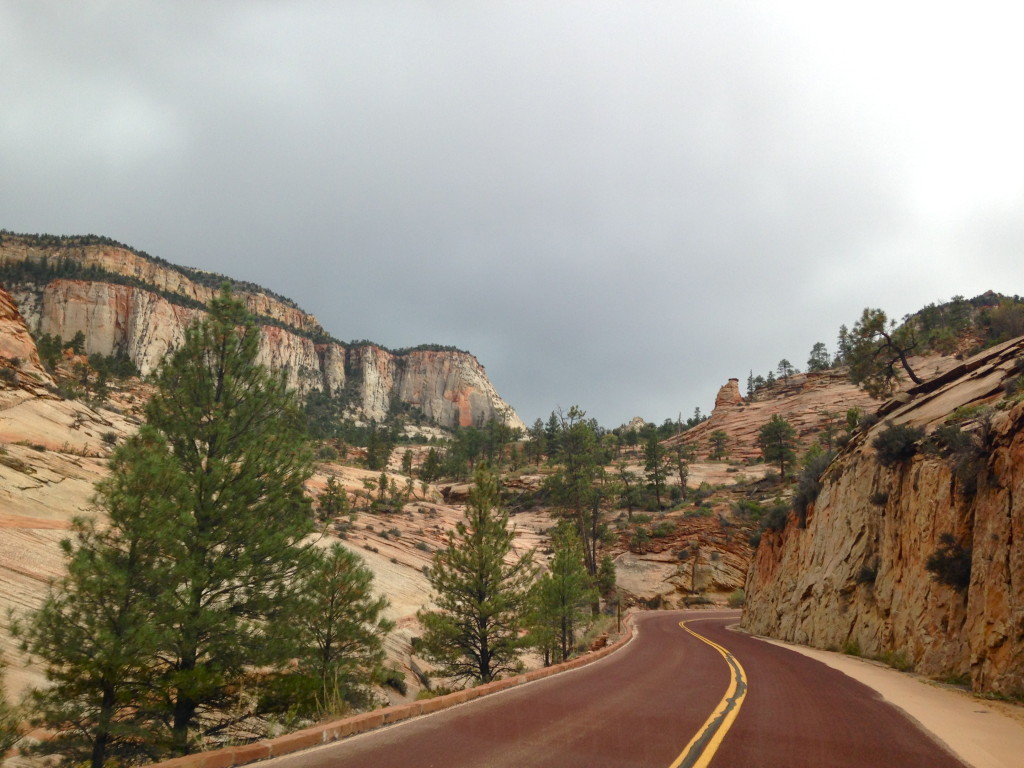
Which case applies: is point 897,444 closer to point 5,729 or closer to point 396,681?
point 396,681

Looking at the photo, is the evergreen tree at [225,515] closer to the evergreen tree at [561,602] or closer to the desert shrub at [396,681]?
the desert shrub at [396,681]

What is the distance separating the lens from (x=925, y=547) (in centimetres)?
1417

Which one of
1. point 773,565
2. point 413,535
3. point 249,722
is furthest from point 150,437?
point 413,535

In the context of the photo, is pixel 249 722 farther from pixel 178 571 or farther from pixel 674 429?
pixel 674 429

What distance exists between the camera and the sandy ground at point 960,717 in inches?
248

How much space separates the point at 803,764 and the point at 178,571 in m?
10.7

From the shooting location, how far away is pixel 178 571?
34.0ft

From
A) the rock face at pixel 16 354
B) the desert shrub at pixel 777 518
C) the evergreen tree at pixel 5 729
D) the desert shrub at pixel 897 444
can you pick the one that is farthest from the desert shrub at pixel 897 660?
the rock face at pixel 16 354

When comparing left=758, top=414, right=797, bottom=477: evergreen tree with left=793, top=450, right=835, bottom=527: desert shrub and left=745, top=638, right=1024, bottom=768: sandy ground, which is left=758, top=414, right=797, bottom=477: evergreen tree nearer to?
left=793, top=450, right=835, bottom=527: desert shrub

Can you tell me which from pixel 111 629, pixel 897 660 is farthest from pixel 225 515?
pixel 897 660

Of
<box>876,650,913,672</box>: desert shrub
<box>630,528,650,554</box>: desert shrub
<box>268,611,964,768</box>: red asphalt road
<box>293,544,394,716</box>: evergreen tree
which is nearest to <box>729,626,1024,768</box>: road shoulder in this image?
<box>268,611,964,768</box>: red asphalt road

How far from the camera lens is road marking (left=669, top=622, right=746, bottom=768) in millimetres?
5605

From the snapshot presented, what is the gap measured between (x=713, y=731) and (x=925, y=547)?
437 inches

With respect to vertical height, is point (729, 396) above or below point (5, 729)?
above
